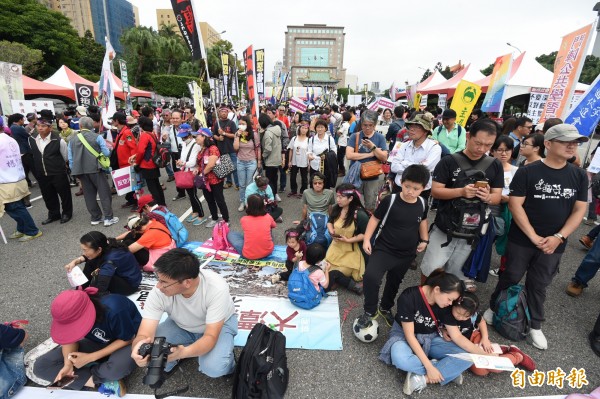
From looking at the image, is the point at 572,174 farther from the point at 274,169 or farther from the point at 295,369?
the point at 274,169

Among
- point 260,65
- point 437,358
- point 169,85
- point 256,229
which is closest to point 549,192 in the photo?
point 437,358

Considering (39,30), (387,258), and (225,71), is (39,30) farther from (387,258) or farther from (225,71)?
(387,258)

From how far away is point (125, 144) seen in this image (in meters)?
5.64

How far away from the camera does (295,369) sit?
2.60 metres

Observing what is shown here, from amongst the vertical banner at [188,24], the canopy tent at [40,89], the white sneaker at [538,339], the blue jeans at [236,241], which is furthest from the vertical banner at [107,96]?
the canopy tent at [40,89]

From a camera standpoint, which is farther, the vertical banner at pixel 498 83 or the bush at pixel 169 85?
the bush at pixel 169 85

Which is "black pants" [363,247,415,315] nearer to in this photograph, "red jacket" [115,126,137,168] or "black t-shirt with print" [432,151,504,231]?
→ "black t-shirt with print" [432,151,504,231]

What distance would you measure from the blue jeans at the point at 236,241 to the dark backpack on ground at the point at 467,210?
2.79 meters

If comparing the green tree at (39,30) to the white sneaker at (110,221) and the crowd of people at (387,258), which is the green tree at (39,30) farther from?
the crowd of people at (387,258)

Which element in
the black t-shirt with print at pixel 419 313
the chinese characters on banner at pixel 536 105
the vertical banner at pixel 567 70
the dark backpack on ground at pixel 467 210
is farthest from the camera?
the chinese characters on banner at pixel 536 105

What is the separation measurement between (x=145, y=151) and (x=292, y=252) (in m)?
3.50

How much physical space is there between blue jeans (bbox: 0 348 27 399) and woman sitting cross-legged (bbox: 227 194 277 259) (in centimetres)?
245

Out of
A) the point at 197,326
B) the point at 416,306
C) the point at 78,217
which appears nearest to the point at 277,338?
the point at 197,326

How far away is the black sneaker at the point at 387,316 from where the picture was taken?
10.2 ft
